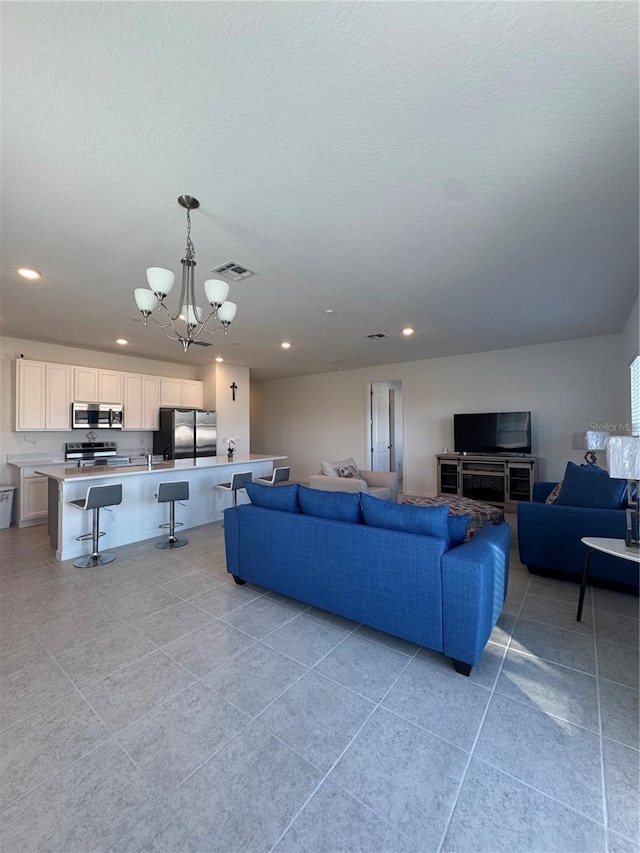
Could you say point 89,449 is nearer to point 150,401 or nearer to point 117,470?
point 150,401

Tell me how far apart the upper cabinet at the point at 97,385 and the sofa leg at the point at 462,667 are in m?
6.13

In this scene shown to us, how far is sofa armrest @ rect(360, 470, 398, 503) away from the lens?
17.6ft

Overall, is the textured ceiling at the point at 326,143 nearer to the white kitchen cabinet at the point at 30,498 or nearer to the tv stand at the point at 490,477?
the white kitchen cabinet at the point at 30,498

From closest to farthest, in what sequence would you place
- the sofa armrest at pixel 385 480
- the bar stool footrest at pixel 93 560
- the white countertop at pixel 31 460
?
the bar stool footrest at pixel 93 560, the white countertop at pixel 31 460, the sofa armrest at pixel 385 480

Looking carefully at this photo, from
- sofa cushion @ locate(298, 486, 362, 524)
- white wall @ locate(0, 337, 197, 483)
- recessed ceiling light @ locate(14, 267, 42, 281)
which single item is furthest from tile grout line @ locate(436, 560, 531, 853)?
white wall @ locate(0, 337, 197, 483)

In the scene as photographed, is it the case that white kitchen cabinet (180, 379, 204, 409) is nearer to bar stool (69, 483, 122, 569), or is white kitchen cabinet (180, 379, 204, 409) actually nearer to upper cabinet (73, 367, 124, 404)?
upper cabinet (73, 367, 124, 404)

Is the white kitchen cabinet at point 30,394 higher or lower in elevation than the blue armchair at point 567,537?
higher

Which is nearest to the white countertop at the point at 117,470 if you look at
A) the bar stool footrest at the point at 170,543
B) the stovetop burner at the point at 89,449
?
the stovetop burner at the point at 89,449

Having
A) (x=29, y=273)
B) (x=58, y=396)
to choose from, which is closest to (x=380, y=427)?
(x=58, y=396)

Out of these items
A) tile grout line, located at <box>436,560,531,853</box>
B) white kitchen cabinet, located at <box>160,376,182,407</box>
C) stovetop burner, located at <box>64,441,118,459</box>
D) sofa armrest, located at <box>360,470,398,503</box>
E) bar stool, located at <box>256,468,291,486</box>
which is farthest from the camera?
white kitchen cabinet, located at <box>160,376,182,407</box>

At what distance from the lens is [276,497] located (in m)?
2.83

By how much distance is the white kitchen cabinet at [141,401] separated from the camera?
6.20m

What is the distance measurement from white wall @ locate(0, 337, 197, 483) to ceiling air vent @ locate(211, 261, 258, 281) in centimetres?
426

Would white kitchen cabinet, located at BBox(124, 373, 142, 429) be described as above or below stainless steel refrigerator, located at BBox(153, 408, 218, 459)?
above
